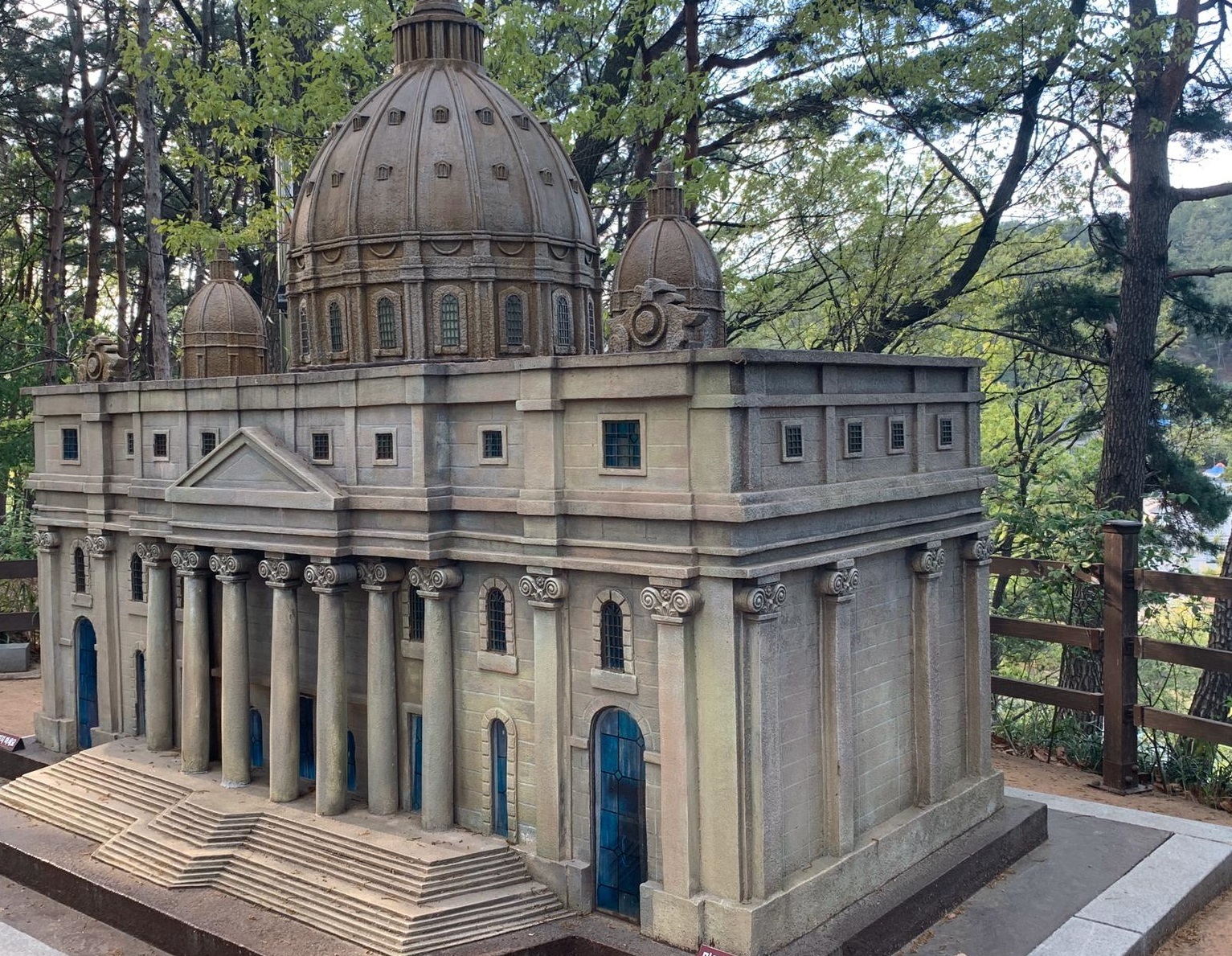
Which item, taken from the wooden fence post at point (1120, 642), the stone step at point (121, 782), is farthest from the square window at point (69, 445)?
the wooden fence post at point (1120, 642)

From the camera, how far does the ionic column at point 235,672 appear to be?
2217 cm

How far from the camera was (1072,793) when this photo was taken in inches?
990

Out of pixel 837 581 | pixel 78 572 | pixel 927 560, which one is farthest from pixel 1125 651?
pixel 78 572

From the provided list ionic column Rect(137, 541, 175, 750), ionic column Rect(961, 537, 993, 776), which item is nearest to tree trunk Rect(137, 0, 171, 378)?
ionic column Rect(137, 541, 175, 750)

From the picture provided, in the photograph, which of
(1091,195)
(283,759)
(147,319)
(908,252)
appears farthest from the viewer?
(147,319)

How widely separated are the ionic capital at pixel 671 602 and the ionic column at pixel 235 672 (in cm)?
934

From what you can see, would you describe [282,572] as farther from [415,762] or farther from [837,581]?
[837,581]

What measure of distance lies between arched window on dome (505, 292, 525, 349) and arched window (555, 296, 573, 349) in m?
0.86

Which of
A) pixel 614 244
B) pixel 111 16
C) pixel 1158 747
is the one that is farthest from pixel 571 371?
pixel 111 16

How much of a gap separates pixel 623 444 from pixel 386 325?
911 cm

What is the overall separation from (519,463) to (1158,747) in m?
16.7

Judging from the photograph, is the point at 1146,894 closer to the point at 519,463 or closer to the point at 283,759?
the point at 519,463

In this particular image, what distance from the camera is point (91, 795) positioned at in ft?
76.4

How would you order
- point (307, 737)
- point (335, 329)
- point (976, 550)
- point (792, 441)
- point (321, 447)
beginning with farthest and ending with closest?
point (335, 329), point (307, 737), point (976, 550), point (321, 447), point (792, 441)
